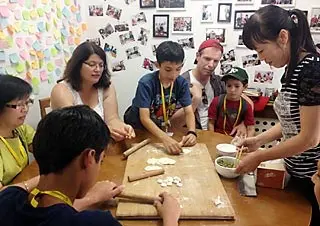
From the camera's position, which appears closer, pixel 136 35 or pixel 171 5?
pixel 171 5

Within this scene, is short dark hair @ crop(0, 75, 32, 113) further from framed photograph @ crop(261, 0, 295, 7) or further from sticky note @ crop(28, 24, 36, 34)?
framed photograph @ crop(261, 0, 295, 7)

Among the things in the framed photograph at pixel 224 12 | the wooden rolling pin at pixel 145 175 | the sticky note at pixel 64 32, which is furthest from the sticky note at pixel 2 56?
the framed photograph at pixel 224 12

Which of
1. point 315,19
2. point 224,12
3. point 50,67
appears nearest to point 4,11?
point 50,67

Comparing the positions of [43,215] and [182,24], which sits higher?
[182,24]

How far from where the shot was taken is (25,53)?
2301 mm

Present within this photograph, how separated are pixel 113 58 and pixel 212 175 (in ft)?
6.65

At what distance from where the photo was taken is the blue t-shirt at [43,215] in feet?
2.55

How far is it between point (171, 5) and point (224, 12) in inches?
18.4

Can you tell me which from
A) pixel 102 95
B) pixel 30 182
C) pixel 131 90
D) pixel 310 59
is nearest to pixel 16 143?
pixel 30 182

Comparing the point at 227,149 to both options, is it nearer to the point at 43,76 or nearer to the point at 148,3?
the point at 43,76

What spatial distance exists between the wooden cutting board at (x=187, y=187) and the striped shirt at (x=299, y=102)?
0.33 m

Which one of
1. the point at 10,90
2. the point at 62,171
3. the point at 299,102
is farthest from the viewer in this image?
the point at 10,90

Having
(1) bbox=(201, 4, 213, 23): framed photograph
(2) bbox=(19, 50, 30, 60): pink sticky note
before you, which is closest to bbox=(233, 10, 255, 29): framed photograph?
(1) bbox=(201, 4, 213, 23): framed photograph

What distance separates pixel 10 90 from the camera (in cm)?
163
